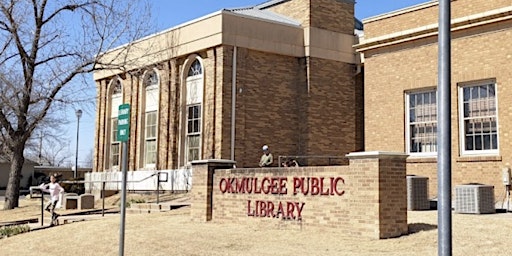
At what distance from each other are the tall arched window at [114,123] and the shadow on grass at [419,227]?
20701mm

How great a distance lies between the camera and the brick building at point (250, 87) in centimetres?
2330

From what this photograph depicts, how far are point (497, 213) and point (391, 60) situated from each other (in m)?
7.96

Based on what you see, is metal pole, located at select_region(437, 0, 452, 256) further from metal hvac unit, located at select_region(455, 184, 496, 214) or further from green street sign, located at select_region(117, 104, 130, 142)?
metal hvac unit, located at select_region(455, 184, 496, 214)

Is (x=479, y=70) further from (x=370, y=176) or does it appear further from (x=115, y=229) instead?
(x=115, y=229)

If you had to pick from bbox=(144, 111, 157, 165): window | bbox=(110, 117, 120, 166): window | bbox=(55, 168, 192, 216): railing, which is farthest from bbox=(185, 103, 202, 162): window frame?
bbox=(110, 117, 120, 166): window

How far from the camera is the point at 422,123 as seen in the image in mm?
19344

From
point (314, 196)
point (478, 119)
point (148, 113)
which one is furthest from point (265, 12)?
point (314, 196)

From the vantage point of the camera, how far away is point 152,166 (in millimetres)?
26969

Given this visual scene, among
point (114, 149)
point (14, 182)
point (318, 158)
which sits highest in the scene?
point (114, 149)

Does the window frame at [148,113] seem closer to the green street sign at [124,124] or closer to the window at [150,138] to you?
the window at [150,138]

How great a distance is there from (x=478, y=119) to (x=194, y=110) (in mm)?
11618

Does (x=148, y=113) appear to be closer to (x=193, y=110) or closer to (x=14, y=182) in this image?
(x=193, y=110)

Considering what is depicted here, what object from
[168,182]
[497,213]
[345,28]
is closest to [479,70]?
[497,213]

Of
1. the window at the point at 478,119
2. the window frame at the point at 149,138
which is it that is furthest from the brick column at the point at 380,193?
the window frame at the point at 149,138
